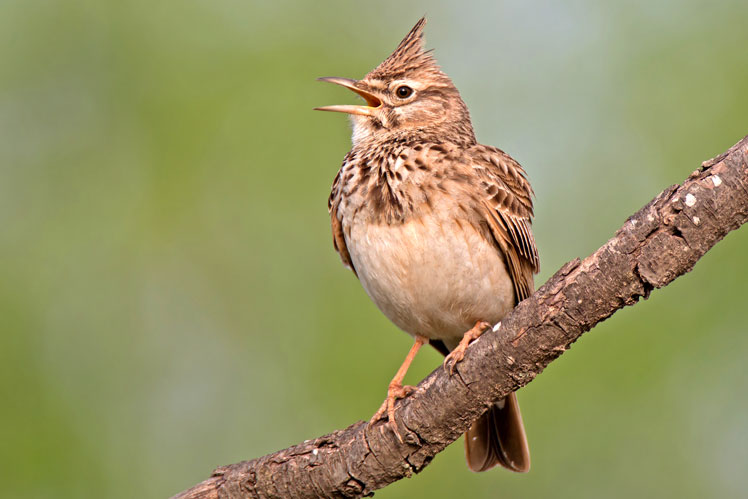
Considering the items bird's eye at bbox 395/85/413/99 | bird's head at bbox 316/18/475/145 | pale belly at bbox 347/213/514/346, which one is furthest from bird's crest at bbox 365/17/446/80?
pale belly at bbox 347/213/514/346

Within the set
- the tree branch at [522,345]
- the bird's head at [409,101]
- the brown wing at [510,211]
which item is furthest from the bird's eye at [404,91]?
the tree branch at [522,345]

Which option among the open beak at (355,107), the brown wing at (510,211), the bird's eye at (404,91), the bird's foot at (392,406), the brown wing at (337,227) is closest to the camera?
the bird's foot at (392,406)

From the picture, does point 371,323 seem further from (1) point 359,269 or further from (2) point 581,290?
(2) point 581,290

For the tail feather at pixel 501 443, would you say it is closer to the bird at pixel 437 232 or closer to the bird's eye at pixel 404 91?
the bird at pixel 437 232

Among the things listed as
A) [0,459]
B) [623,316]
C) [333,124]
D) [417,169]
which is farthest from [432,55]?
[0,459]

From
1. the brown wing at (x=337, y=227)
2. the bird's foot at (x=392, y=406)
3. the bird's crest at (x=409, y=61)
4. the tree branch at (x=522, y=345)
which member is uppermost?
the bird's crest at (x=409, y=61)

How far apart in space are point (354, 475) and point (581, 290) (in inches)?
67.4

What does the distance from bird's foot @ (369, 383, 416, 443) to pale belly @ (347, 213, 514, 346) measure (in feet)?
2.36

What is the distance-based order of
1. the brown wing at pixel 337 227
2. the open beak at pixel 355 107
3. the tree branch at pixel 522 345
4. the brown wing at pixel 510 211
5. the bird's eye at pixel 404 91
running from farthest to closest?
the bird's eye at pixel 404 91, the open beak at pixel 355 107, the brown wing at pixel 337 227, the brown wing at pixel 510 211, the tree branch at pixel 522 345

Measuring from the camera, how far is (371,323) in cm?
837

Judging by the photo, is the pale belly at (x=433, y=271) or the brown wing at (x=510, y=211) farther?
the brown wing at (x=510, y=211)

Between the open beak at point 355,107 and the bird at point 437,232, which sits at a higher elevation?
the open beak at point 355,107

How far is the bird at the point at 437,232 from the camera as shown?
5.58 meters

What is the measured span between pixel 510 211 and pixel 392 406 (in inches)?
62.2
